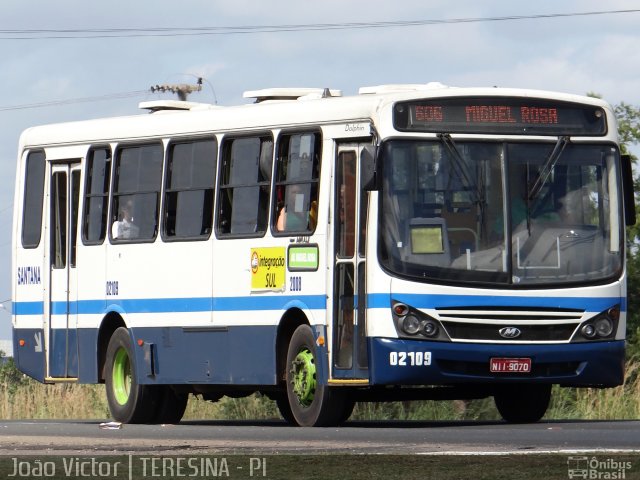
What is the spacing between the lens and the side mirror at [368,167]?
19.1m

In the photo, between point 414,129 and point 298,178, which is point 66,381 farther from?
point 414,129

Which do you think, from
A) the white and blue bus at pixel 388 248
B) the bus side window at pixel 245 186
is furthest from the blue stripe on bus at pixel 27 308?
the bus side window at pixel 245 186

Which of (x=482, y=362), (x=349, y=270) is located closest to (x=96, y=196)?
(x=349, y=270)

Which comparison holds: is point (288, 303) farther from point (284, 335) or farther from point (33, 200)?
point (33, 200)

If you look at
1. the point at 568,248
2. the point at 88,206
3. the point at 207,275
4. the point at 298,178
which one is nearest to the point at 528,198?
the point at 568,248

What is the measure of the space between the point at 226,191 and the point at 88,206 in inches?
112

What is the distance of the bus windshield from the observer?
19.2 m

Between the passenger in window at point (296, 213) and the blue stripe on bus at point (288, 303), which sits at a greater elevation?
the passenger in window at point (296, 213)

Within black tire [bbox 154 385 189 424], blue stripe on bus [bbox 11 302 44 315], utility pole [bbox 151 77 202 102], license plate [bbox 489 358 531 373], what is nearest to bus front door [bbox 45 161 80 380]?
blue stripe on bus [bbox 11 302 44 315]

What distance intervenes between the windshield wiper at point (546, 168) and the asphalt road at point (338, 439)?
225 centimetres

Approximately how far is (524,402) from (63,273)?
5939 millimetres

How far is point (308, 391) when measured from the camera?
20047 millimetres

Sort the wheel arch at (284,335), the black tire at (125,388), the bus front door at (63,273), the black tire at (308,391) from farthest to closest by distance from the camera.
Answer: the bus front door at (63,273), the black tire at (125,388), the wheel arch at (284,335), the black tire at (308,391)

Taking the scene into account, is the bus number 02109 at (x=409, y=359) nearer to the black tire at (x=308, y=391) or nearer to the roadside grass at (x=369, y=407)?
the black tire at (x=308, y=391)
